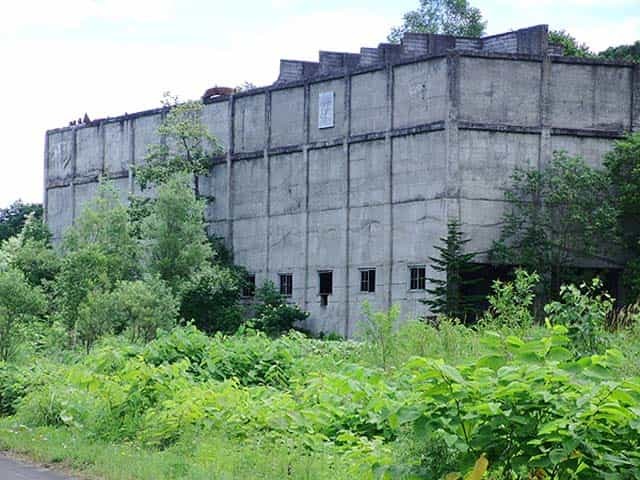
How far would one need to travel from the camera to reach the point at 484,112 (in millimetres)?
39000

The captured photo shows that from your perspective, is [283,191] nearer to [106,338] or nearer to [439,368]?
[106,338]

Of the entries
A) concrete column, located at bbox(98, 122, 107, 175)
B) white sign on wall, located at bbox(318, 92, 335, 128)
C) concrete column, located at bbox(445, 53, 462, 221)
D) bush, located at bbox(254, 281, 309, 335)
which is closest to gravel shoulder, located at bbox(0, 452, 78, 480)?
concrete column, located at bbox(445, 53, 462, 221)

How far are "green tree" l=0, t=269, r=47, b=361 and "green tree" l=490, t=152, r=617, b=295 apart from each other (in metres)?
18.8

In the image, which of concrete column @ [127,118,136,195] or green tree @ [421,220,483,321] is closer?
green tree @ [421,220,483,321]

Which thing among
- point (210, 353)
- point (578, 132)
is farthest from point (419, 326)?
point (578, 132)

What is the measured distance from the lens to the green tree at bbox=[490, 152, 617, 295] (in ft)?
123

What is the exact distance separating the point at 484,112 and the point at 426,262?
577 cm

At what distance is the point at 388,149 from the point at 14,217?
1778 inches

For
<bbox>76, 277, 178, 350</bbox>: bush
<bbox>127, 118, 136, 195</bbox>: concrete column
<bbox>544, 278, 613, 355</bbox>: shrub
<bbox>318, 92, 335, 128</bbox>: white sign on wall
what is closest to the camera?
<bbox>544, 278, 613, 355</bbox>: shrub

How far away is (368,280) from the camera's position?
4128cm

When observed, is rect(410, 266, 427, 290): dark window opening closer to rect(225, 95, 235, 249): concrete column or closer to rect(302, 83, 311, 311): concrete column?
rect(302, 83, 311, 311): concrete column

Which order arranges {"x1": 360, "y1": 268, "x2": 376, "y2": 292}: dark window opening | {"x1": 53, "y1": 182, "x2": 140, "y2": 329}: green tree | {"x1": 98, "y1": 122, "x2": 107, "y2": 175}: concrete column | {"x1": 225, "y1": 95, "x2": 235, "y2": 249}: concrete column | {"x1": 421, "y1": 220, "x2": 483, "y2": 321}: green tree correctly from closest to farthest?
{"x1": 53, "y1": 182, "x2": 140, "y2": 329}: green tree → {"x1": 421, "y1": 220, "x2": 483, "y2": 321}: green tree → {"x1": 360, "y1": 268, "x2": 376, "y2": 292}: dark window opening → {"x1": 225, "y1": 95, "x2": 235, "y2": 249}: concrete column → {"x1": 98, "y1": 122, "x2": 107, "y2": 175}: concrete column

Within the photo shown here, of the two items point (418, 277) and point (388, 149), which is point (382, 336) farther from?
point (388, 149)

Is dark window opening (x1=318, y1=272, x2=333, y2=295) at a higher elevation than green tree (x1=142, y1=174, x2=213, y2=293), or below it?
below
